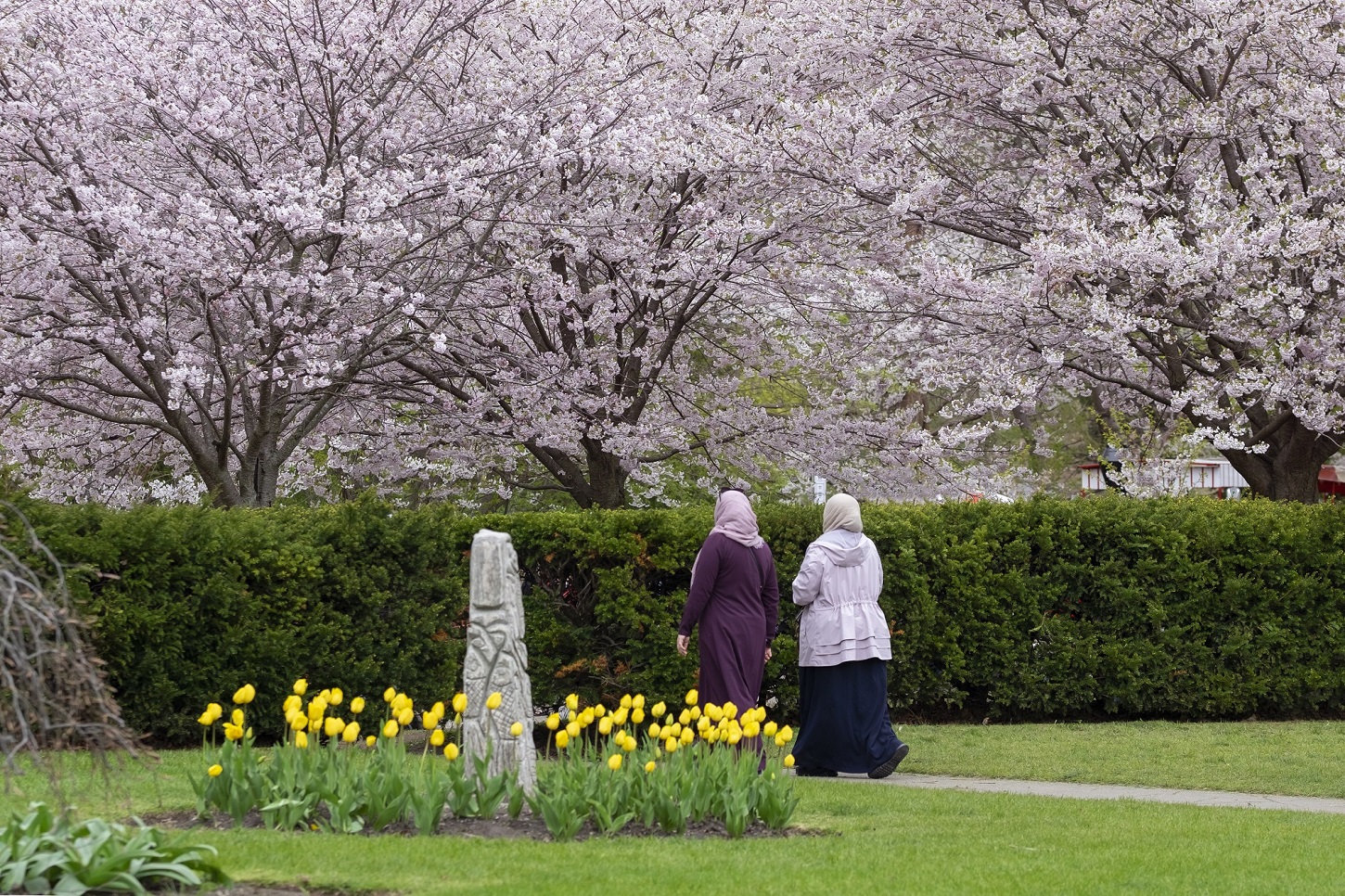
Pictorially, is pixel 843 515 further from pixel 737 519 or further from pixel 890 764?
pixel 890 764

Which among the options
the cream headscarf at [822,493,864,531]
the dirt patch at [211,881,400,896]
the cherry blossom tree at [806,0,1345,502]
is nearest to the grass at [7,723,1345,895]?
the dirt patch at [211,881,400,896]

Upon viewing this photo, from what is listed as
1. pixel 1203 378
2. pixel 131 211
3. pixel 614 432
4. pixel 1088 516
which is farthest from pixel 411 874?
pixel 1203 378

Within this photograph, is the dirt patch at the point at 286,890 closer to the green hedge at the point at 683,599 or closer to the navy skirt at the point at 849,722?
the green hedge at the point at 683,599

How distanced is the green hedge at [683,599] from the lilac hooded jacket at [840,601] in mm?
1735

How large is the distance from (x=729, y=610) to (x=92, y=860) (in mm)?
4487

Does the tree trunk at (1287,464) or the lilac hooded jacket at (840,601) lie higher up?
the tree trunk at (1287,464)

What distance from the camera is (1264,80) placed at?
1379 cm

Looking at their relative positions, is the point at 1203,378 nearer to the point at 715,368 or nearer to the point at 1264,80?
the point at 1264,80

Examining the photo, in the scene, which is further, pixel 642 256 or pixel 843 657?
pixel 642 256

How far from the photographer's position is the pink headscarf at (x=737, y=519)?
8648mm

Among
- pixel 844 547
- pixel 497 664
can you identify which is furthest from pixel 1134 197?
pixel 497 664

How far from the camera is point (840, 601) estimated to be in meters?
9.12

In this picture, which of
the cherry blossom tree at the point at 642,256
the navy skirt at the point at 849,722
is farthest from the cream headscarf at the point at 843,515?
the cherry blossom tree at the point at 642,256

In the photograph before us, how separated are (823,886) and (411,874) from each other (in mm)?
1443
